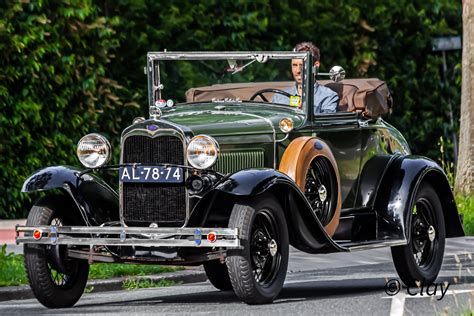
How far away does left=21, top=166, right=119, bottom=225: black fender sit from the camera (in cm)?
1135

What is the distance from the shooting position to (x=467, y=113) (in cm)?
1955

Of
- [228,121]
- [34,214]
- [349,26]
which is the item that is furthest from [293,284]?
[349,26]

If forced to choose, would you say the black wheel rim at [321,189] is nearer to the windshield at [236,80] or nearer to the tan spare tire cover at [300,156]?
the tan spare tire cover at [300,156]

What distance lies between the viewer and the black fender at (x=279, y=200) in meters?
10.7

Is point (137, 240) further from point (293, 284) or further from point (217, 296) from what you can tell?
point (293, 284)

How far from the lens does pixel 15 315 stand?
1072cm

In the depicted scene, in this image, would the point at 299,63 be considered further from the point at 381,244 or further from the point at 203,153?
the point at 203,153

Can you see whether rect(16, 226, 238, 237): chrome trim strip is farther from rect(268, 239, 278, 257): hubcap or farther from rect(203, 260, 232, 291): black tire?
rect(203, 260, 232, 291): black tire

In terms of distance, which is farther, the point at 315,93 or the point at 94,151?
the point at 315,93

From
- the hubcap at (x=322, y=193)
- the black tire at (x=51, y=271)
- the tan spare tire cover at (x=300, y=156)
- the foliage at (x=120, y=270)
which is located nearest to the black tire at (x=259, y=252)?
the tan spare tire cover at (x=300, y=156)

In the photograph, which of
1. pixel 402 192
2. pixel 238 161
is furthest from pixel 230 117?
pixel 402 192

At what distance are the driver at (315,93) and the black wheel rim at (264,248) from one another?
1685 millimetres

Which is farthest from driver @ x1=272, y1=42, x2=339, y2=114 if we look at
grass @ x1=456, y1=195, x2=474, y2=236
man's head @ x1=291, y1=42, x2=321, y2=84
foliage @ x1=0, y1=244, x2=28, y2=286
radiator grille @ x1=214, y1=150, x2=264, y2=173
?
grass @ x1=456, y1=195, x2=474, y2=236

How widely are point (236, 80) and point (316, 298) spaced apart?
242 centimetres
